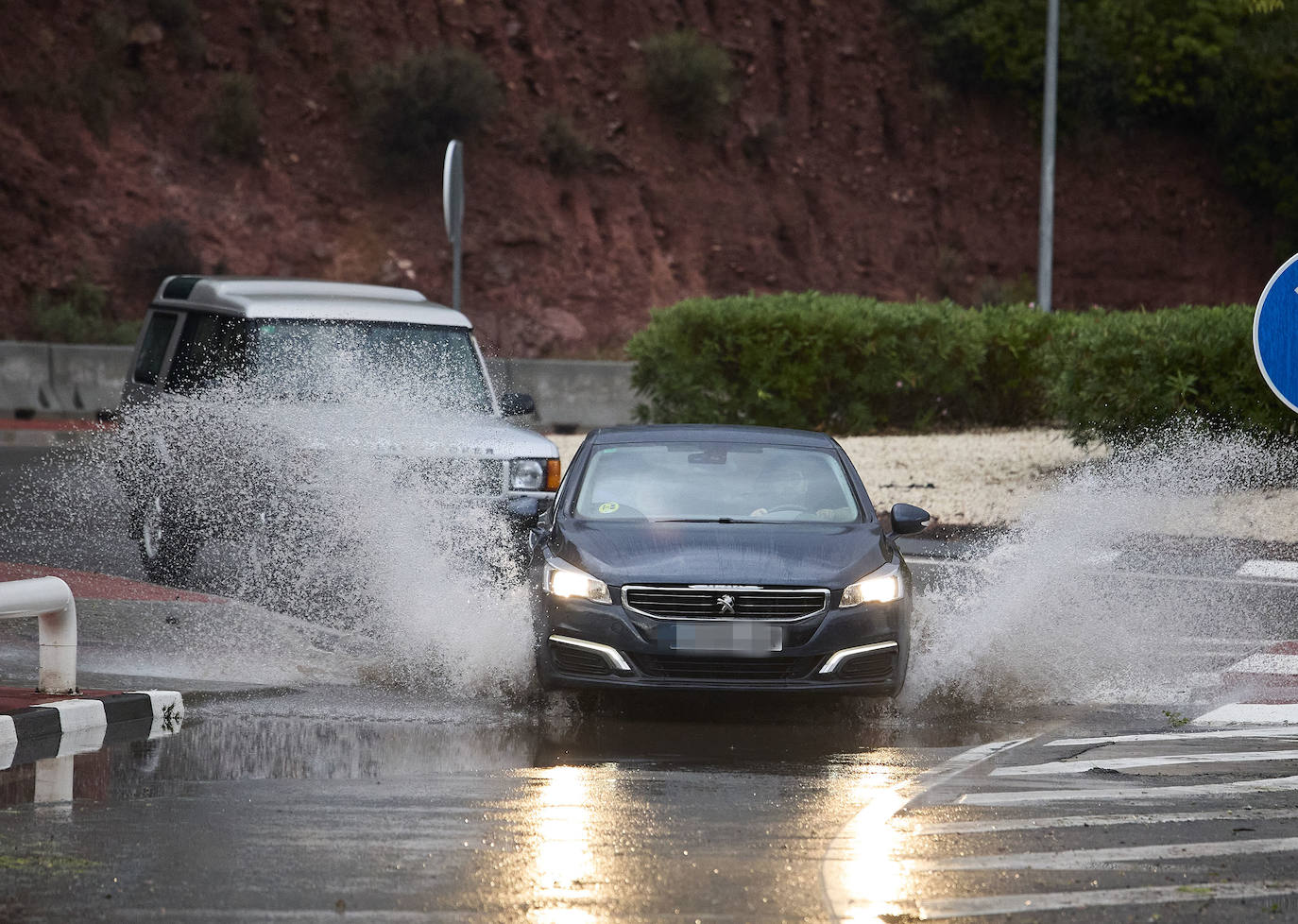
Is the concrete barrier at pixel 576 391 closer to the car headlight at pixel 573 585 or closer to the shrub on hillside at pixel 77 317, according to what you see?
the shrub on hillside at pixel 77 317

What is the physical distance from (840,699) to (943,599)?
11.2 ft

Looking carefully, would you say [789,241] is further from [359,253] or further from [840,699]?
[840,699]

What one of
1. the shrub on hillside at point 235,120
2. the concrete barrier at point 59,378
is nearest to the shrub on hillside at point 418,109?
the shrub on hillside at point 235,120

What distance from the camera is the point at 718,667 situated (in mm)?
9195

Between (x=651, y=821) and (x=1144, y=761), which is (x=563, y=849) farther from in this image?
(x=1144, y=761)

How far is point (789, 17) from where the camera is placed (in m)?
45.7

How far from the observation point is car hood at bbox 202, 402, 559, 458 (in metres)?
13.0

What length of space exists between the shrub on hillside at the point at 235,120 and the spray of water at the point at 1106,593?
2114 centimetres

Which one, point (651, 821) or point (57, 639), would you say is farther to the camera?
point (57, 639)

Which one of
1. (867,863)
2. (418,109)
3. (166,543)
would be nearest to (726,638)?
(867,863)

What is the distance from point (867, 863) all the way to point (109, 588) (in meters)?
7.69

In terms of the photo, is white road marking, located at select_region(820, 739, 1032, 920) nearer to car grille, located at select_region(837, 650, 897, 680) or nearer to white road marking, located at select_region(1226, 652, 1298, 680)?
car grille, located at select_region(837, 650, 897, 680)

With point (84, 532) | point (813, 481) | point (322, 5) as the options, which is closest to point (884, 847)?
point (813, 481)

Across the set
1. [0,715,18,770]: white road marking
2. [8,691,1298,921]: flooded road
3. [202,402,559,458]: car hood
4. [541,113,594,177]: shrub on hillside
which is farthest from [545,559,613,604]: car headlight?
[541,113,594,177]: shrub on hillside
